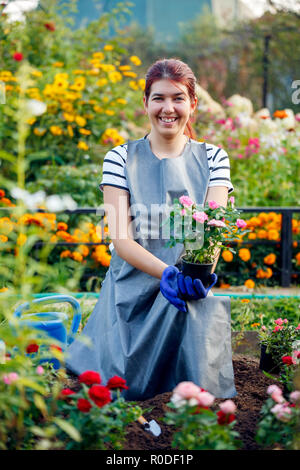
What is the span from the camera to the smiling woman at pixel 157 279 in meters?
1.95

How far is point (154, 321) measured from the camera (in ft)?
6.62

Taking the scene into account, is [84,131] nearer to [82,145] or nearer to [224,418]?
[82,145]

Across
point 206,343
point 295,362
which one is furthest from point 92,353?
point 295,362

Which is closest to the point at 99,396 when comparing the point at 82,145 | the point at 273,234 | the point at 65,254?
the point at 65,254

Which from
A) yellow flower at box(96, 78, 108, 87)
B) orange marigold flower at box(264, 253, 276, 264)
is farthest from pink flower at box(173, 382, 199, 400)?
yellow flower at box(96, 78, 108, 87)

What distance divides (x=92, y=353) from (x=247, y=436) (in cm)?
74

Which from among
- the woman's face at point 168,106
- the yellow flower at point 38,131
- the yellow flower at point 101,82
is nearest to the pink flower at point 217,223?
the woman's face at point 168,106

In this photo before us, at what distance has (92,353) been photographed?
2.17 m

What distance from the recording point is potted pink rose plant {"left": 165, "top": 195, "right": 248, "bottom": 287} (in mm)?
1843

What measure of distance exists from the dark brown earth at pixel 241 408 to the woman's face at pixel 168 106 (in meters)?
1.03

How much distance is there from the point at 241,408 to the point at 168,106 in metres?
1.16

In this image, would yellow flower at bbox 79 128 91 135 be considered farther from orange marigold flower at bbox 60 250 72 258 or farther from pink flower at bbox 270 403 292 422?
pink flower at bbox 270 403 292 422

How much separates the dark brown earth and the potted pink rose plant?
464 mm

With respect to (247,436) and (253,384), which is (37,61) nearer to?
(253,384)
